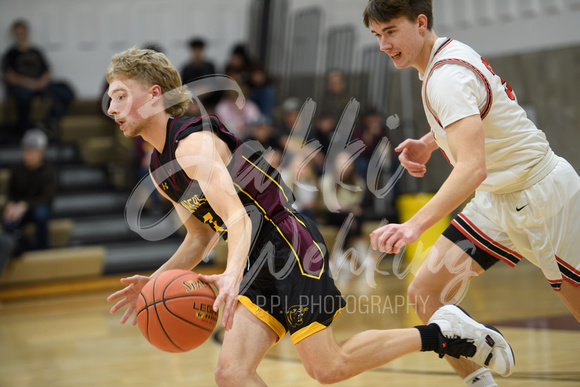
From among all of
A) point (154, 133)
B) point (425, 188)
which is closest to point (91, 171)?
point (425, 188)

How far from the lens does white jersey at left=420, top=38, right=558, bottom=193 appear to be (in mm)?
2691

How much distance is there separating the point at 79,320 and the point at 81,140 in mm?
4859

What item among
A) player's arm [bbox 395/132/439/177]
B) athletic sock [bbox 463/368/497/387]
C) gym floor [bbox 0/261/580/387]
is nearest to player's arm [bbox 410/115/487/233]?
player's arm [bbox 395/132/439/177]

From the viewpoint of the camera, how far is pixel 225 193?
2670 mm

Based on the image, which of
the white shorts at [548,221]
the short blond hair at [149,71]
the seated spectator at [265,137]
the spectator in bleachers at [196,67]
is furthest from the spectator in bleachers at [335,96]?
the short blond hair at [149,71]

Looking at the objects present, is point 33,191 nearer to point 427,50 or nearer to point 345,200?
point 345,200

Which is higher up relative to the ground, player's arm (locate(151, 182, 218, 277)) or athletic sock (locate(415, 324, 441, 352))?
player's arm (locate(151, 182, 218, 277))

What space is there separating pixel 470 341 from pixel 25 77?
9283mm

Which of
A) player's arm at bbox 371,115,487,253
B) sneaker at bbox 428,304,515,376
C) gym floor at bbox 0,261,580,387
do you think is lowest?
gym floor at bbox 0,261,580,387

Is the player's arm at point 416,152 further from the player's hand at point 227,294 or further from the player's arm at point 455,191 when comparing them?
the player's hand at point 227,294

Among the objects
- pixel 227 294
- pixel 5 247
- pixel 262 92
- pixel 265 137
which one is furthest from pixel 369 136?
pixel 227 294

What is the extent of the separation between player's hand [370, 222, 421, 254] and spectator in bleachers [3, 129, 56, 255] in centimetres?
681

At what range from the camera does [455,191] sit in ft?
8.39

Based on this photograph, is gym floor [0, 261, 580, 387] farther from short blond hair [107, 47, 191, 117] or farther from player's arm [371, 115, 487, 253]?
short blond hair [107, 47, 191, 117]
